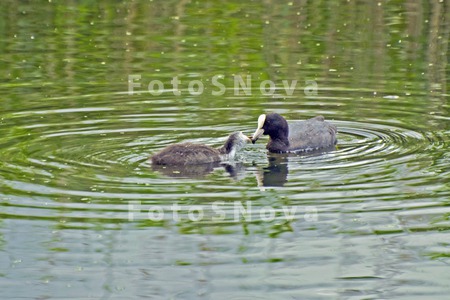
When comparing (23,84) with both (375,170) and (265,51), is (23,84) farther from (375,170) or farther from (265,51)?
(375,170)

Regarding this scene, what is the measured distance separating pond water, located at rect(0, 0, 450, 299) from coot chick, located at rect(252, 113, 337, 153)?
21cm

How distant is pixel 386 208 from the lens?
8977 mm

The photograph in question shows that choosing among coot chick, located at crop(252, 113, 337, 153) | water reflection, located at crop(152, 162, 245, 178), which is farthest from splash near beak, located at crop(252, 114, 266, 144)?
water reflection, located at crop(152, 162, 245, 178)

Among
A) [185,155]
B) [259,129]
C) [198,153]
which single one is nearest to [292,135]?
[259,129]

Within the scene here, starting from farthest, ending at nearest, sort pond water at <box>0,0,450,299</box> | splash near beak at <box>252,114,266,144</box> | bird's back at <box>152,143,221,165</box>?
splash near beak at <box>252,114,266,144</box>, bird's back at <box>152,143,221,165</box>, pond water at <box>0,0,450,299</box>

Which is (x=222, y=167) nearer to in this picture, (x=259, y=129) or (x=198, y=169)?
(x=198, y=169)

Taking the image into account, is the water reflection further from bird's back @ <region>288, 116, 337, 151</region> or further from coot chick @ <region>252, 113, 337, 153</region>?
bird's back @ <region>288, 116, 337, 151</region>

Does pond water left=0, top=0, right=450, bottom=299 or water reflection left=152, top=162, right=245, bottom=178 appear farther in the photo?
water reflection left=152, top=162, right=245, bottom=178

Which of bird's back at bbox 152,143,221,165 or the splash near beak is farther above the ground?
the splash near beak

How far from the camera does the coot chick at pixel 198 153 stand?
10.6m

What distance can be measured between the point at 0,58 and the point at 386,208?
8956 millimetres

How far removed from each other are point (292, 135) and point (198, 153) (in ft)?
4.99

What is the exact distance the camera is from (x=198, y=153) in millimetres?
10742

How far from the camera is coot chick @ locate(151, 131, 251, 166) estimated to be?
10570 millimetres
